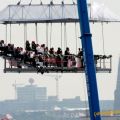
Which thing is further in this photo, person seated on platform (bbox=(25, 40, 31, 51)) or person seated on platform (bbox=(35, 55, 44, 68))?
person seated on platform (bbox=(25, 40, 31, 51))

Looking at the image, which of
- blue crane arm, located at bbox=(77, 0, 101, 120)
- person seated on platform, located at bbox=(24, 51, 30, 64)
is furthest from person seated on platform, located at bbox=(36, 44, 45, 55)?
blue crane arm, located at bbox=(77, 0, 101, 120)

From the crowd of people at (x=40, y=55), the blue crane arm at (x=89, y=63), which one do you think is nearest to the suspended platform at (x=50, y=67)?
the crowd of people at (x=40, y=55)

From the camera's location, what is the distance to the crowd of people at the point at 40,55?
66.4m

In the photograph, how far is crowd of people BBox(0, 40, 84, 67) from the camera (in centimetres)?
6638

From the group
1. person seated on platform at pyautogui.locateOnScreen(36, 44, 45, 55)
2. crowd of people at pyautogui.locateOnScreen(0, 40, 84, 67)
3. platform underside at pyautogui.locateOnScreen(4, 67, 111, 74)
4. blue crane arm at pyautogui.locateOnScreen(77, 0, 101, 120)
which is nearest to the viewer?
blue crane arm at pyautogui.locateOnScreen(77, 0, 101, 120)

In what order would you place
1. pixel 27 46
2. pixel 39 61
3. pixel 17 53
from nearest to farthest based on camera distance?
pixel 39 61 < pixel 17 53 < pixel 27 46

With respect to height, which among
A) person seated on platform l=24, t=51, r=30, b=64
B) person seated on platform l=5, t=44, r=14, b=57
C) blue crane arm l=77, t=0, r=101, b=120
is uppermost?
person seated on platform l=5, t=44, r=14, b=57

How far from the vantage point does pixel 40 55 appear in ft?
221

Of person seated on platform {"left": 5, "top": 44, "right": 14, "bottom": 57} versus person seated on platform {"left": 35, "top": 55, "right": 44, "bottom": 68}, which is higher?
person seated on platform {"left": 5, "top": 44, "right": 14, "bottom": 57}

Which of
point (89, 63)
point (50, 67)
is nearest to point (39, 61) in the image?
point (50, 67)

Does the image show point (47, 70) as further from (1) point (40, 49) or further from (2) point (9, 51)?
(2) point (9, 51)

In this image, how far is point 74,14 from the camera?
237 ft

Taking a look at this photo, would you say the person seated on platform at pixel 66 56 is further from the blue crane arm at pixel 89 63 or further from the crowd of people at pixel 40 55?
the blue crane arm at pixel 89 63

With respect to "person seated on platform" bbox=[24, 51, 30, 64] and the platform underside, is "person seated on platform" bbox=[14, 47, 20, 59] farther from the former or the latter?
the platform underside
